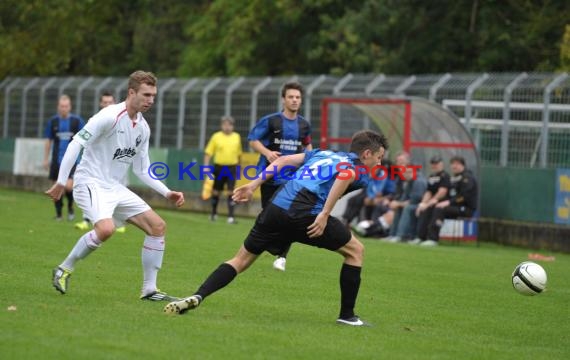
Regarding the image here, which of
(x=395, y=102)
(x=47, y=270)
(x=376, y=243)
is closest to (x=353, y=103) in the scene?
(x=395, y=102)

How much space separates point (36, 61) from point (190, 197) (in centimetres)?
1700

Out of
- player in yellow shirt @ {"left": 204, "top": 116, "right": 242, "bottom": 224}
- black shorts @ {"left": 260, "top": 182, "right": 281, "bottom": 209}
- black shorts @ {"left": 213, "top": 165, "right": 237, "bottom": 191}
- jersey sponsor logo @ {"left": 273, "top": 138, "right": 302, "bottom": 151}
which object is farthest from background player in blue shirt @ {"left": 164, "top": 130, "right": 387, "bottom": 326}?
black shorts @ {"left": 213, "top": 165, "right": 237, "bottom": 191}

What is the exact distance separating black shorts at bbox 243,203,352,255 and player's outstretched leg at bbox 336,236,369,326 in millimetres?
110

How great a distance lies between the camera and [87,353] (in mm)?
7387

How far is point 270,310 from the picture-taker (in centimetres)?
1016

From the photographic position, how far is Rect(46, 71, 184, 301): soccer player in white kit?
32.9 feet

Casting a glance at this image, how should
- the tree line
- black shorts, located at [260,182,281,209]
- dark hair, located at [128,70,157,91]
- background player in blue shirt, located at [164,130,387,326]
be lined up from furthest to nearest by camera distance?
the tree line, black shorts, located at [260,182,281,209], dark hair, located at [128,70,157,91], background player in blue shirt, located at [164,130,387,326]

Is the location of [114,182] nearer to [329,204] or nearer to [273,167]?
[273,167]

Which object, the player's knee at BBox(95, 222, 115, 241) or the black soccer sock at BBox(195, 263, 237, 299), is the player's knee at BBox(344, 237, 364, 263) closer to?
the black soccer sock at BBox(195, 263, 237, 299)

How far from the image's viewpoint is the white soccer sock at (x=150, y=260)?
1029cm

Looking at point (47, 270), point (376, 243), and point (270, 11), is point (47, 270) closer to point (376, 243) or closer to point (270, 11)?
point (376, 243)

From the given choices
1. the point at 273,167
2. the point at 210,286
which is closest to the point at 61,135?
the point at 273,167

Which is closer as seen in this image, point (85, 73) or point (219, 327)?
point (219, 327)

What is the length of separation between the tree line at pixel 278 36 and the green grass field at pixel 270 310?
20174 mm
